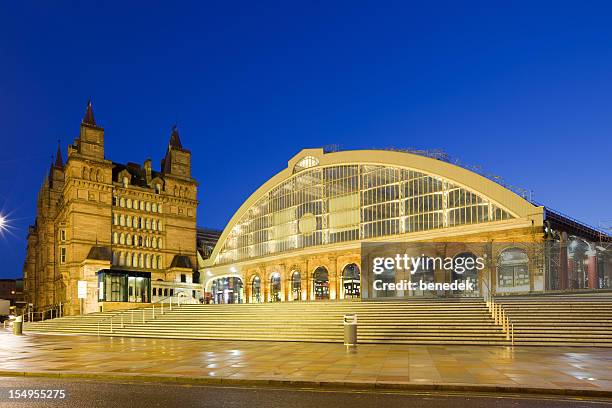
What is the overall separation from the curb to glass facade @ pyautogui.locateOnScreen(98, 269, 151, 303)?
155ft

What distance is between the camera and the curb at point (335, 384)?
13.9 metres

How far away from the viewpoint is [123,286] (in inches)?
2554

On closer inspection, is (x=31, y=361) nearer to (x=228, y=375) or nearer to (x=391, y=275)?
(x=228, y=375)

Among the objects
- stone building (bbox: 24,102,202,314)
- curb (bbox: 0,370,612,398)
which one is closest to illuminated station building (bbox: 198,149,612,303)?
stone building (bbox: 24,102,202,314)

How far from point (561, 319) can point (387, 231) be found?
27756 mm

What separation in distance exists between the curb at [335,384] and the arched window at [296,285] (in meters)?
47.1

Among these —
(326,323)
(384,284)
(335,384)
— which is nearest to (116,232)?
(326,323)

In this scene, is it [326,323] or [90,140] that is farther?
[90,140]

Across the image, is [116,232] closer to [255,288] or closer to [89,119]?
[89,119]

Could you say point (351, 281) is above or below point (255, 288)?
above

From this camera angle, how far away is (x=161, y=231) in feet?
268

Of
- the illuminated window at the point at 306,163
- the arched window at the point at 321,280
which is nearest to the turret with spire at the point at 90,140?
the illuminated window at the point at 306,163

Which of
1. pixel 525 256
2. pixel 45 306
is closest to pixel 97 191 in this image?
pixel 45 306

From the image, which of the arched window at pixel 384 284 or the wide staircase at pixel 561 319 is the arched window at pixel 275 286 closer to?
the arched window at pixel 384 284
